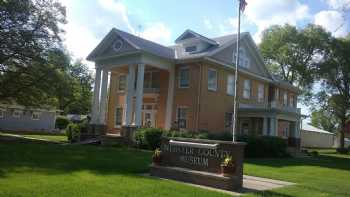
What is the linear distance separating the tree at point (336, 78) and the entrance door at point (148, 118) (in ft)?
80.2

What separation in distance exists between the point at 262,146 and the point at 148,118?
30.8 ft

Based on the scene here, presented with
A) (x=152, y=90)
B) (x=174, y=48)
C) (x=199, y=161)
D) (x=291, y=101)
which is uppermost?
(x=174, y=48)

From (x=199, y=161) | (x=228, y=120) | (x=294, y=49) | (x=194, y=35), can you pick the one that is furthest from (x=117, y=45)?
(x=294, y=49)

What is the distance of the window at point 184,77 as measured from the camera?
2599 centimetres

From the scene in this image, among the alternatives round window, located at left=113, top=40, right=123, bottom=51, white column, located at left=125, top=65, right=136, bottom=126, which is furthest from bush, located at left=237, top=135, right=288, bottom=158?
round window, located at left=113, top=40, right=123, bottom=51

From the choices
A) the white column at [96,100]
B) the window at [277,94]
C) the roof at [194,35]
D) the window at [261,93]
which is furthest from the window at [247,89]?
the white column at [96,100]

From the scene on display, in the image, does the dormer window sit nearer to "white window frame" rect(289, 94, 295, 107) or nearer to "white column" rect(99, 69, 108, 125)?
"white column" rect(99, 69, 108, 125)

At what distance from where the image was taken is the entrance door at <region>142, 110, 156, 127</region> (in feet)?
91.3

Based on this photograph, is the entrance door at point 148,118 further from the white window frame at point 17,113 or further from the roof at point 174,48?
the white window frame at point 17,113

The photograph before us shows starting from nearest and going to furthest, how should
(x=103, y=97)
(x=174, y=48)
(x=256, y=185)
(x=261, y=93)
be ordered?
(x=256, y=185) → (x=103, y=97) → (x=174, y=48) → (x=261, y=93)

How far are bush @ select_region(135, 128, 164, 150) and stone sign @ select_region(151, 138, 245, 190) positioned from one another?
10.1 m

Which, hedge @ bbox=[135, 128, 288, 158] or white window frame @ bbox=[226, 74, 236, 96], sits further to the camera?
white window frame @ bbox=[226, 74, 236, 96]

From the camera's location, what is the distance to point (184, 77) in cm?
2627

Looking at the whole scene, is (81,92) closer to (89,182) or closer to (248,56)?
(248,56)
